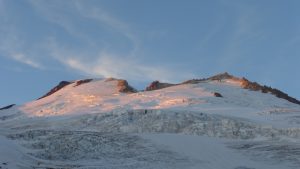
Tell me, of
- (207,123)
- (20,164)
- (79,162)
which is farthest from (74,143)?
(207,123)

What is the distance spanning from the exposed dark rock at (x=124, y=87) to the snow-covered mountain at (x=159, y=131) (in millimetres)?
3326

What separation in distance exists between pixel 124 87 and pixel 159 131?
27654mm

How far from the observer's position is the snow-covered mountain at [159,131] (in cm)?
2844

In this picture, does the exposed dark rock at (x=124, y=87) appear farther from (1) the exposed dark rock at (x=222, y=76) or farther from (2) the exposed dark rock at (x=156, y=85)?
(1) the exposed dark rock at (x=222, y=76)

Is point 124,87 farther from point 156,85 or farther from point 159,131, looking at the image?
point 159,131

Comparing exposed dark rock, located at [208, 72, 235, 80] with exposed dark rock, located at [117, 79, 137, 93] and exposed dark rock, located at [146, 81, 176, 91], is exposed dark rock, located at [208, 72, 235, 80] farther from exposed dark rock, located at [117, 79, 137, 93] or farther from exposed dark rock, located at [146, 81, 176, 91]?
exposed dark rock, located at [117, 79, 137, 93]

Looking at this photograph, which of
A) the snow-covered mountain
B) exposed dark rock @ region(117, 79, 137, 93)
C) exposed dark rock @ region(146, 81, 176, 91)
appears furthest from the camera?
exposed dark rock @ region(146, 81, 176, 91)

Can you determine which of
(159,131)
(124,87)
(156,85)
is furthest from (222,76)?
(159,131)

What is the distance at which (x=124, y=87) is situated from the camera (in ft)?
209

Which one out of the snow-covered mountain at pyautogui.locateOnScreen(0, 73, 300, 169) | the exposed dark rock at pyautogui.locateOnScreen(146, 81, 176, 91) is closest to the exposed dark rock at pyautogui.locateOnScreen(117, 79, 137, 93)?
the exposed dark rock at pyautogui.locateOnScreen(146, 81, 176, 91)

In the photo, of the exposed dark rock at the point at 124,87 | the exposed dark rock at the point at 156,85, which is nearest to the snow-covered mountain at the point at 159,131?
the exposed dark rock at the point at 124,87

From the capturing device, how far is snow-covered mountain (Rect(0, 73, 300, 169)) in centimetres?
2844

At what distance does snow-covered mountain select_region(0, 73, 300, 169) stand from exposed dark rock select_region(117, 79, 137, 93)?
3.33 m

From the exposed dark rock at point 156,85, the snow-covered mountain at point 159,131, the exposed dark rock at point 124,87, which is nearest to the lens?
the snow-covered mountain at point 159,131
